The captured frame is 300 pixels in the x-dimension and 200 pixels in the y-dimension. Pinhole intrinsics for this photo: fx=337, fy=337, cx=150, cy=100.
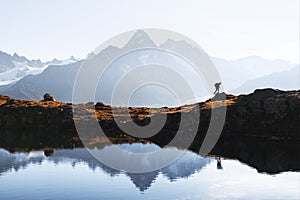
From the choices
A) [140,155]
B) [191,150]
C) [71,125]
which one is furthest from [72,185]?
[71,125]

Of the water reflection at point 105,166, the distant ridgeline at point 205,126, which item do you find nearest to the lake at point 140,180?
the water reflection at point 105,166

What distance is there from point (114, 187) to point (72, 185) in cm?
834

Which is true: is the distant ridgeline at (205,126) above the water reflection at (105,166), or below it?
above

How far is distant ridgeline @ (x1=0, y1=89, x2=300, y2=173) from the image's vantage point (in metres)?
110

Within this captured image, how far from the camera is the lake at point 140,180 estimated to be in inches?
2292

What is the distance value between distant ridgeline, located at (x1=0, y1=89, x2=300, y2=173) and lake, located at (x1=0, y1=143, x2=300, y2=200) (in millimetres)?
11417

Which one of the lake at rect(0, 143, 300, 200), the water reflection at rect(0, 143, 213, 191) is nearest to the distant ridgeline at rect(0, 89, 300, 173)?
the water reflection at rect(0, 143, 213, 191)

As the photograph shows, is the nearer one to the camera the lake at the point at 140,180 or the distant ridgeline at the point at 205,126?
the lake at the point at 140,180

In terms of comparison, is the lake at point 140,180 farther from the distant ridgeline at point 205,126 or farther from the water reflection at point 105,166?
the distant ridgeline at point 205,126

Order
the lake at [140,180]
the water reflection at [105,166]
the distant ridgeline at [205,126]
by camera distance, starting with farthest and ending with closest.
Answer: the distant ridgeline at [205,126], the water reflection at [105,166], the lake at [140,180]

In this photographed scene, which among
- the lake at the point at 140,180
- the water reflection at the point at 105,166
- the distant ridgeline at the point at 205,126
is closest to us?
the lake at the point at 140,180

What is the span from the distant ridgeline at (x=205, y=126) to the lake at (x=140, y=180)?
11.4m

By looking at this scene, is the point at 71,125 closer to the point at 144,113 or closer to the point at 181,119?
the point at 144,113

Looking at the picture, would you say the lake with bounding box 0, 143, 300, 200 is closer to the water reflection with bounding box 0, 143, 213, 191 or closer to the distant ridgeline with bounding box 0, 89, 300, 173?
the water reflection with bounding box 0, 143, 213, 191
